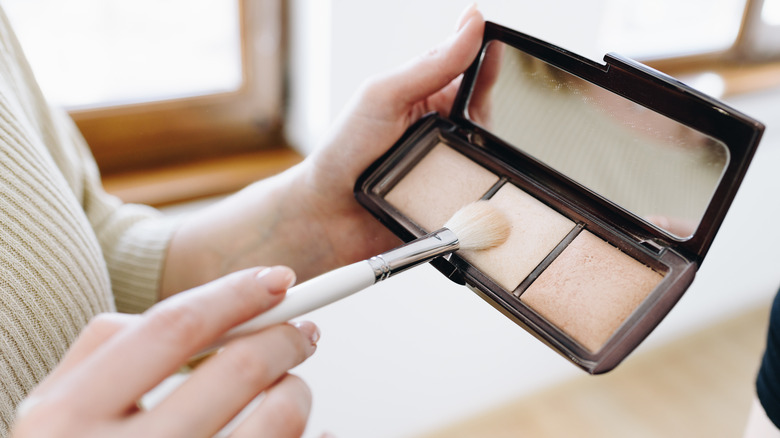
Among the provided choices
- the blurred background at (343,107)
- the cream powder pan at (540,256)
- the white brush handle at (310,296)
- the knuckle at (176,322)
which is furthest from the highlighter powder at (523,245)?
the blurred background at (343,107)

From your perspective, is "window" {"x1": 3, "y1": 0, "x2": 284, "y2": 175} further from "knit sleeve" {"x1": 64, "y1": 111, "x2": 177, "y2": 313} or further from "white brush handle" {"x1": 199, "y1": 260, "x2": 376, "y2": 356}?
"white brush handle" {"x1": 199, "y1": 260, "x2": 376, "y2": 356}

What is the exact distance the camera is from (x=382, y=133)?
1.79 ft

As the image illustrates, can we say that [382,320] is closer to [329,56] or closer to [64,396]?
[329,56]

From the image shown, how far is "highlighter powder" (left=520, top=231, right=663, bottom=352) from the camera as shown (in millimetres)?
392

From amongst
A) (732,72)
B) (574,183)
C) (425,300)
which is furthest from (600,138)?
Answer: (732,72)

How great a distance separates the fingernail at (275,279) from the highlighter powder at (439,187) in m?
0.18

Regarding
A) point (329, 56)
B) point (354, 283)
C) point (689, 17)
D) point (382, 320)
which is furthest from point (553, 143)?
point (689, 17)

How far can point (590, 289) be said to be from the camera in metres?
0.41

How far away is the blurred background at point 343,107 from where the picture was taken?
2.50ft

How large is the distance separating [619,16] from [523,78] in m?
0.69

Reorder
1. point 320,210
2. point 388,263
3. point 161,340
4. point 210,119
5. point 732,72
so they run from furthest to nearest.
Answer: point 732,72, point 210,119, point 320,210, point 388,263, point 161,340

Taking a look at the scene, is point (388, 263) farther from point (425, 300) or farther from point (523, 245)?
point (425, 300)

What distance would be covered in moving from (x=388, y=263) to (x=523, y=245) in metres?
0.12

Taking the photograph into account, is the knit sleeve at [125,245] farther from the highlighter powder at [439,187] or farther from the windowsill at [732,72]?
the windowsill at [732,72]
